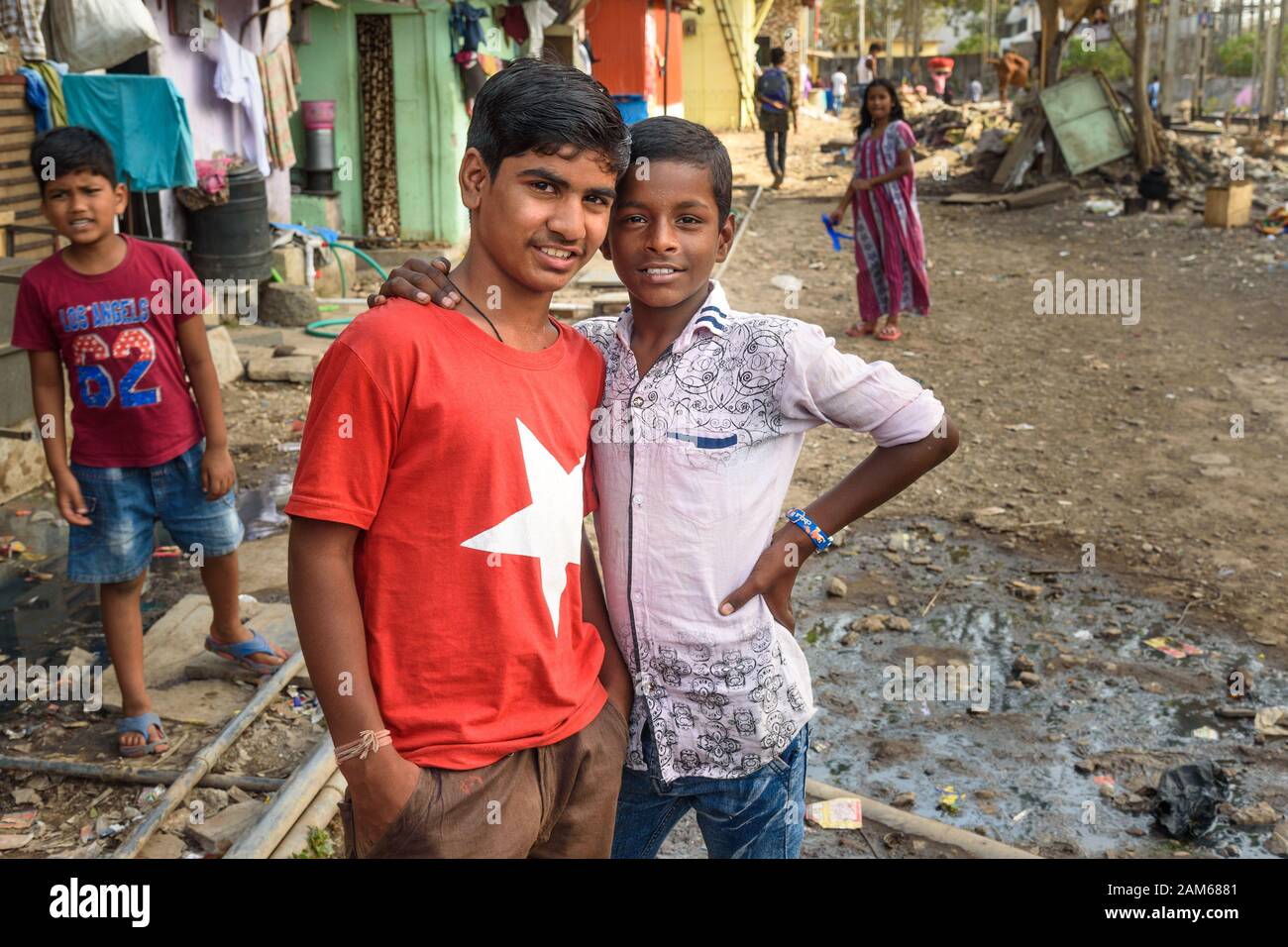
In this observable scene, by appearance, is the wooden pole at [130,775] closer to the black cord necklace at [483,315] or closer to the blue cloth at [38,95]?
the black cord necklace at [483,315]

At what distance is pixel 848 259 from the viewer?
13.3 m

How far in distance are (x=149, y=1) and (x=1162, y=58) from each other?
17.9 metres

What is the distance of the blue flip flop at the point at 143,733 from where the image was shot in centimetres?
341

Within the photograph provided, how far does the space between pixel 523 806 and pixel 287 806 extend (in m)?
1.49

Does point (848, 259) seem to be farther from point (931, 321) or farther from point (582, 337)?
point (582, 337)

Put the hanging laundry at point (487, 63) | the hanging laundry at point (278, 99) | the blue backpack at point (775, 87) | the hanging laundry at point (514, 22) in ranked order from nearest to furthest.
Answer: the hanging laundry at point (278, 99)
the hanging laundry at point (487, 63)
the hanging laundry at point (514, 22)
the blue backpack at point (775, 87)

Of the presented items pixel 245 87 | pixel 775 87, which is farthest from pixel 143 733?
pixel 775 87

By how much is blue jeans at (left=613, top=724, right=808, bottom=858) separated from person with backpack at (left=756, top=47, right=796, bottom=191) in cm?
1823

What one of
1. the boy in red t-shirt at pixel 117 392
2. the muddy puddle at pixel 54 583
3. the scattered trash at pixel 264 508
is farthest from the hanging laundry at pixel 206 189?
the boy in red t-shirt at pixel 117 392

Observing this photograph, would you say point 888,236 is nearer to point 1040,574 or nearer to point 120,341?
point 1040,574

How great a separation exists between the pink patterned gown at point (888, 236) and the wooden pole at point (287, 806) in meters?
6.79

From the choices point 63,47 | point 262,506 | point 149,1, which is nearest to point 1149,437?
point 262,506

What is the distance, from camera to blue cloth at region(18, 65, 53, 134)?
6355mm

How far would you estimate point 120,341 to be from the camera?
3340 millimetres
